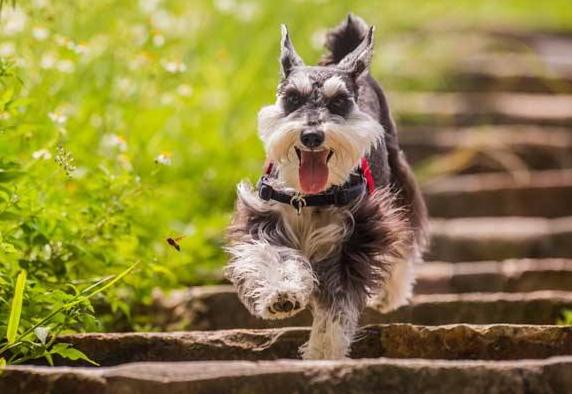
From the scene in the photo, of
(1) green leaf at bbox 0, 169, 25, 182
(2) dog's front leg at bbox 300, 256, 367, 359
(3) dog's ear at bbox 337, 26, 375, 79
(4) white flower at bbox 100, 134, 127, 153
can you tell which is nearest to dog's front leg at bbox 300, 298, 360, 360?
(2) dog's front leg at bbox 300, 256, 367, 359

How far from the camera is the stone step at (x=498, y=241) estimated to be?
6.84 meters

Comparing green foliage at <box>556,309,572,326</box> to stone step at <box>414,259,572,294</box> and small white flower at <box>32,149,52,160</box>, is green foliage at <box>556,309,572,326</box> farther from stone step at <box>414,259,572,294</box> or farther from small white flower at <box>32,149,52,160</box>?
small white flower at <box>32,149,52,160</box>

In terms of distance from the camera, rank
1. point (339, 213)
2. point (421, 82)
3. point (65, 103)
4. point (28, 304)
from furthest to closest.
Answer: point (421, 82) → point (65, 103) → point (339, 213) → point (28, 304)

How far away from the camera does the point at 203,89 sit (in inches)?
298

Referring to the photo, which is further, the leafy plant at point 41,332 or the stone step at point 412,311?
the stone step at point 412,311

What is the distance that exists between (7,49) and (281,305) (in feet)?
6.89

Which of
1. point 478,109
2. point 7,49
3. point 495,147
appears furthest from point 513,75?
point 7,49

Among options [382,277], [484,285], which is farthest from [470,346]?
[484,285]

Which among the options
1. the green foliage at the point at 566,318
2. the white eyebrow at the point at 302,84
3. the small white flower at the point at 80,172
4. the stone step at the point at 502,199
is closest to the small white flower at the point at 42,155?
the small white flower at the point at 80,172

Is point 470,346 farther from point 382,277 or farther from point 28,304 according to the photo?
point 28,304

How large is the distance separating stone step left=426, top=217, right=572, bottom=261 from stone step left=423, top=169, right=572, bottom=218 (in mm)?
780

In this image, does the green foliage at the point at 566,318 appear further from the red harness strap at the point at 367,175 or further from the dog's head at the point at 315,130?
the dog's head at the point at 315,130

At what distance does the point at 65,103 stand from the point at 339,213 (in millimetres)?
2039

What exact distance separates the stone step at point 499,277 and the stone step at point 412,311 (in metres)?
0.88
